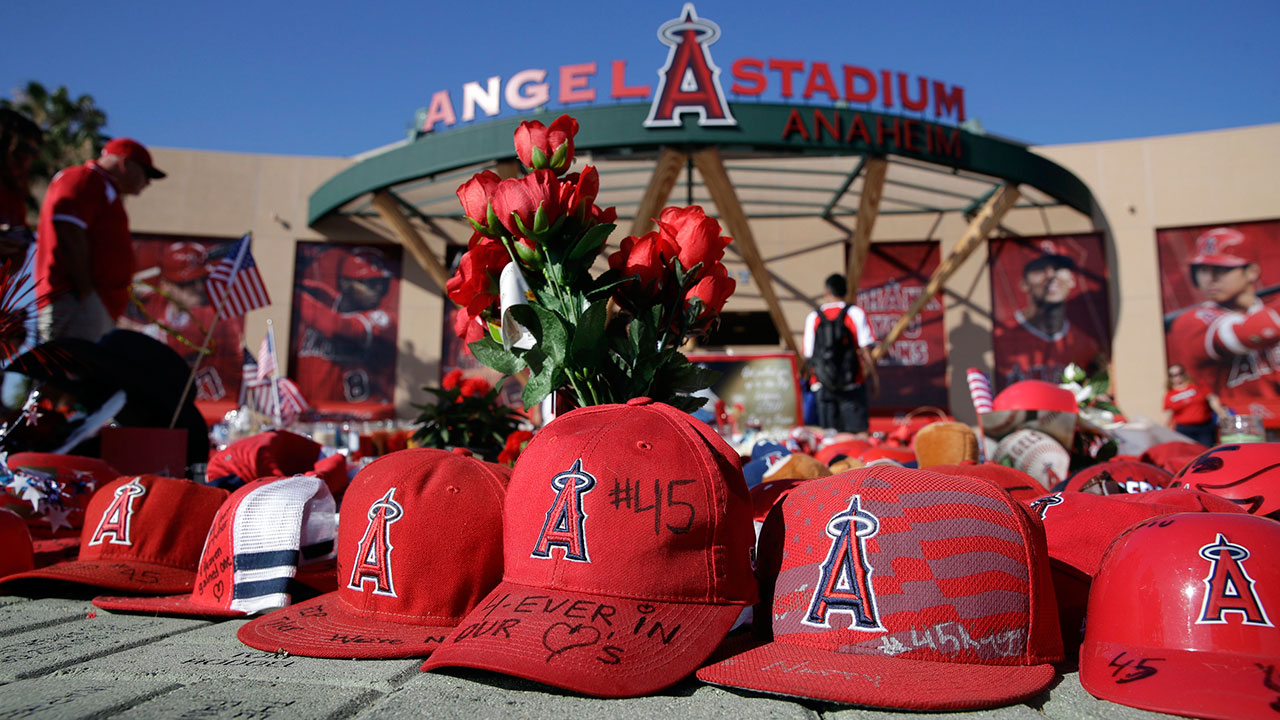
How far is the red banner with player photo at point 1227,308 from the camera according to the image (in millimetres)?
12430

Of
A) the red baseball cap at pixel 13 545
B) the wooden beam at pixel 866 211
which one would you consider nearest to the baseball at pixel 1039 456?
the red baseball cap at pixel 13 545

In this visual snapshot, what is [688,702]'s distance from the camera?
1248 millimetres

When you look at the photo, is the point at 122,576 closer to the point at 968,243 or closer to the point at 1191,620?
the point at 1191,620

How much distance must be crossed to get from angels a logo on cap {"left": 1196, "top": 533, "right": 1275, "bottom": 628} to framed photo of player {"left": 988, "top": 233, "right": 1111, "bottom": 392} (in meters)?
12.8

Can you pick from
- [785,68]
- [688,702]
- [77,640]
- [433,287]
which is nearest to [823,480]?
[688,702]

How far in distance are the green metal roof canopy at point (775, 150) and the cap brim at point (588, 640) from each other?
7.73 meters

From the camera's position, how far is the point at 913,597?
1338 mm

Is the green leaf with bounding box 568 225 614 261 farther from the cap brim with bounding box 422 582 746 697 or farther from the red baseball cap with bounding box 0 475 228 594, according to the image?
the red baseball cap with bounding box 0 475 228 594

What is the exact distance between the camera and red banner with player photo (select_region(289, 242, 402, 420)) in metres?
13.8

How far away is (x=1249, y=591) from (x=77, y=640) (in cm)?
224

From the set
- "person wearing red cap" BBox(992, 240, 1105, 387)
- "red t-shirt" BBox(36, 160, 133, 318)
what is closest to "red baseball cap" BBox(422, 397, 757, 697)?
"red t-shirt" BBox(36, 160, 133, 318)

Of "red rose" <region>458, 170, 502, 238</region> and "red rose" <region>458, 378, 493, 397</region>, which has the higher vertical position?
"red rose" <region>458, 170, 502, 238</region>

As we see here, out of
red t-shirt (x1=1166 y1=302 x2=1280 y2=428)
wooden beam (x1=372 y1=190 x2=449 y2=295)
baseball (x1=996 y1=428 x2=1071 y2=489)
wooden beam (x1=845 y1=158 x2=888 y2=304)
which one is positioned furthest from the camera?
red t-shirt (x1=1166 y1=302 x2=1280 y2=428)

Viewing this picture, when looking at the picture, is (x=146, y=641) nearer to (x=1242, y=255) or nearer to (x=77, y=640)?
(x=77, y=640)
